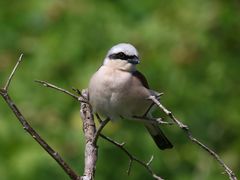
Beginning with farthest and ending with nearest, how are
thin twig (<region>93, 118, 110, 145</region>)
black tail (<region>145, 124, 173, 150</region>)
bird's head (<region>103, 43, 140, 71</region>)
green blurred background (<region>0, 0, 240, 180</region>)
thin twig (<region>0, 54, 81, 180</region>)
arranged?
green blurred background (<region>0, 0, 240, 180</region>), black tail (<region>145, 124, 173, 150</region>), bird's head (<region>103, 43, 140, 71</region>), thin twig (<region>93, 118, 110, 145</region>), thin twig (<region>0, 54, 81, 180</region>)

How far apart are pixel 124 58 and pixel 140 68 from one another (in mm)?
1923

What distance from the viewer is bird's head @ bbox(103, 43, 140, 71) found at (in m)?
2.80

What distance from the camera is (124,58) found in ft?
9.25

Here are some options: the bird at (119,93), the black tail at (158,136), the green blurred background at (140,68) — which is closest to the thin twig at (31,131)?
the bird at (119,93)

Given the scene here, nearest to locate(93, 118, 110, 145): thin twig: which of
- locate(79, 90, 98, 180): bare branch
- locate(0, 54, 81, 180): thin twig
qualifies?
locate(79, 90, 98, 180): bare branch

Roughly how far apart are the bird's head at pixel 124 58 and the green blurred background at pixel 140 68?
1.80 metres

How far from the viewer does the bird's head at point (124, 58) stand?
2.80 m

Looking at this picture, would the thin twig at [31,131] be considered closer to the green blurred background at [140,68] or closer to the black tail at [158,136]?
the black tail at [158,136]

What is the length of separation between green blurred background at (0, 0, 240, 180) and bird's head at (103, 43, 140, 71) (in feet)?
5.91

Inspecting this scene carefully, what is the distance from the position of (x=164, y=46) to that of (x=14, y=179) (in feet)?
4.54

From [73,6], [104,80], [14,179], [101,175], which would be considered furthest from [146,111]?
[73,6]

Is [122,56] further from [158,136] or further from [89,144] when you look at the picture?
[158,136]

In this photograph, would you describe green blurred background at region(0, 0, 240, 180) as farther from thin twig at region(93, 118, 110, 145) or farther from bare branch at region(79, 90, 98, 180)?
thin twig at region(93, 118, 110, 145)

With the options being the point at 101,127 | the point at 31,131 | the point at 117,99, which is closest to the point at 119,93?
the point at 117,99
